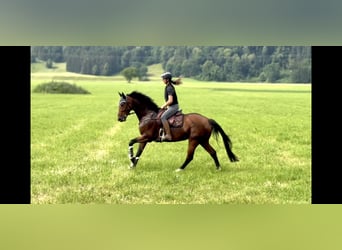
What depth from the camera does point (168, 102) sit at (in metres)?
5.08

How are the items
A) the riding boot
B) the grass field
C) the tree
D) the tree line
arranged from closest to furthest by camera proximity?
the grass field, the riding boot, the tree line, the tree

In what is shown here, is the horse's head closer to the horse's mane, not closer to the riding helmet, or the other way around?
the horse's mane

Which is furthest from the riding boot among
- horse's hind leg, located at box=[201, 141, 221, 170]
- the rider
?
horse's hind leg, located at box=[201, 141, 221, 170]

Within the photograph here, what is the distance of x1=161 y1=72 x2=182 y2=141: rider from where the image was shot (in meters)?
5.08

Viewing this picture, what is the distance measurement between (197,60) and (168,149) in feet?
3.23

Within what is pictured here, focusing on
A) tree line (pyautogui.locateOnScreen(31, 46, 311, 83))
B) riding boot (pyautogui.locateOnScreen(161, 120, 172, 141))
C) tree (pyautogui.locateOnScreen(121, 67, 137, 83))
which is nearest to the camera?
riding boot (pyautogui.locateOnScreen(161, 120, 172, 141))

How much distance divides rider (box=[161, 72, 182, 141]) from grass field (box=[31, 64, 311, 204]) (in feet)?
0.31

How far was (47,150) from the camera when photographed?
5297 mm

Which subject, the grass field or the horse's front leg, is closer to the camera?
the grass field

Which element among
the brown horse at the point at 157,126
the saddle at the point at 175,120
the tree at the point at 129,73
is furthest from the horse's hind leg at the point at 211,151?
the tree at the point at 129,73

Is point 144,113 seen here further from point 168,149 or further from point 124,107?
point 168,149

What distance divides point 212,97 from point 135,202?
1402 millimetres

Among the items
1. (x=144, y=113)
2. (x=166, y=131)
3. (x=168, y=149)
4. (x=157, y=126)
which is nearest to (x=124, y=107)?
(x=144, y=113)

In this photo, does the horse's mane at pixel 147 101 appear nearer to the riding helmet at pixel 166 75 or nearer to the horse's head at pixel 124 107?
the horse's head at pixel 124 107
